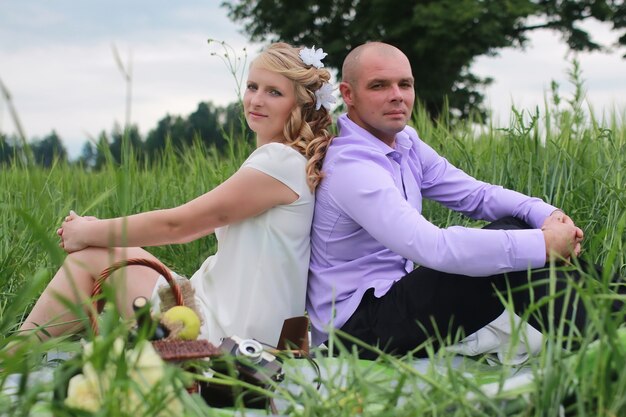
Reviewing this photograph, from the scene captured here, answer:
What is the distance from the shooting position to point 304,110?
8.70ft

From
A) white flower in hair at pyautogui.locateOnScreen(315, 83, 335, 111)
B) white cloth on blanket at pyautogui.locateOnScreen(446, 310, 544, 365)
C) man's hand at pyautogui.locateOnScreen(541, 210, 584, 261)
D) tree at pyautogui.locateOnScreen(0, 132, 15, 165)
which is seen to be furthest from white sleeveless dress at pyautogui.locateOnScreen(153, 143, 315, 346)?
tree at pyautogui.locateOnScreen(0, 132, 15, 165)

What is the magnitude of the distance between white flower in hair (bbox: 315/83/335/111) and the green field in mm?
703

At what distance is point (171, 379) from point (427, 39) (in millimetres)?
15183

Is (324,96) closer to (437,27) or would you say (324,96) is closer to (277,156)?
(277,156)

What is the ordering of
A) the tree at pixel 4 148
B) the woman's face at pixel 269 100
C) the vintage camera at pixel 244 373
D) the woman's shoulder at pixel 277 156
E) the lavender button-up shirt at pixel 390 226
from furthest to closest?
the tree at pixel 4 148 → the woman's face at pixel 269 100 → the woman's shoulder at pixel 277 156 → the lavender button-up shirt at pixel 390 226 → the vintage camera at pixel 244 373

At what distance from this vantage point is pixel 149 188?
4738mm

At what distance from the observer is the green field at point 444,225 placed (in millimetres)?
1538

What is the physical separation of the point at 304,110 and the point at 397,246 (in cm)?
63

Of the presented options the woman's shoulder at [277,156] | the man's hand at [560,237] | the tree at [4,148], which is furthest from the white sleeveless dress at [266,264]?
the tree at [4,148]

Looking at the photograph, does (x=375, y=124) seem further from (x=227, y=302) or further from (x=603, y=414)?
(x=603, y=414)

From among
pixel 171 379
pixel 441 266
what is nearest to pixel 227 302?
pixel 441 266

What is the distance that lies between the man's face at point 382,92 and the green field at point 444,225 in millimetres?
755

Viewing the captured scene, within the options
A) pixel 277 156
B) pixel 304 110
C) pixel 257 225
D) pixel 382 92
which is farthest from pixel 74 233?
pixel 382 92

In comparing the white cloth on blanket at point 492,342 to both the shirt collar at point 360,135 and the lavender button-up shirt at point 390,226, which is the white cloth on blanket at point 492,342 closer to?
the lavender button-up shirt at point 390,226
